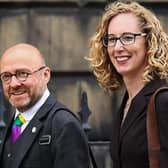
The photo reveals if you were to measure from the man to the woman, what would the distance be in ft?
0.76

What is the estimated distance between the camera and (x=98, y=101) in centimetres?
622

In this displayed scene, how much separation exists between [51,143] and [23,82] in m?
0.35

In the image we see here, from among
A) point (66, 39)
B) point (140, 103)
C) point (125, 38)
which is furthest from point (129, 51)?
point (66, 39)

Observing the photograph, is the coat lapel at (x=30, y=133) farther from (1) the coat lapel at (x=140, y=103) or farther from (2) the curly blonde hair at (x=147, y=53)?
(1) the coat lapel at (x=140, y=103)

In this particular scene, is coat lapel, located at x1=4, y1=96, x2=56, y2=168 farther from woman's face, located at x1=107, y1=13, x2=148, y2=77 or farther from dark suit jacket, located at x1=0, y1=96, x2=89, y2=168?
woman's face, located at x1=107, y1=13, x2=148, y2=77

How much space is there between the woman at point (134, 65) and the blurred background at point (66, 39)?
3.04m

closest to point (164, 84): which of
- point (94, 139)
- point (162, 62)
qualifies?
point (162, 62)

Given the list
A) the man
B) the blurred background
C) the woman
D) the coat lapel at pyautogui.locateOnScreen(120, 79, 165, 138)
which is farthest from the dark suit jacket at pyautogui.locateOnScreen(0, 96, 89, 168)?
the blurred background

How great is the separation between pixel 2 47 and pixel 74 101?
2.53ft

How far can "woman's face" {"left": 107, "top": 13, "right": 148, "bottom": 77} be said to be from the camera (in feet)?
9.85

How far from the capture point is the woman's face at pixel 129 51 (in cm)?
300

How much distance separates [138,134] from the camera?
2.89 m

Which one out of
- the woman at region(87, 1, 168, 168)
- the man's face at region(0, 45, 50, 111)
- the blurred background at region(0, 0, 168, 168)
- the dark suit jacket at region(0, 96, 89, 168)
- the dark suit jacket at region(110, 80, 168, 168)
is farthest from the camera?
the blurred background at region(0, 0, 168, 168)

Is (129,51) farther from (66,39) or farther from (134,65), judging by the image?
(66,39)
